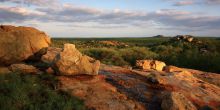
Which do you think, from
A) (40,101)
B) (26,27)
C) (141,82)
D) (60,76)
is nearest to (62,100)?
(40,101)

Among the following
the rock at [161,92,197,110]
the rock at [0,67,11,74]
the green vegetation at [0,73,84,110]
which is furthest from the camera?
the rock at [0,67,11,74]

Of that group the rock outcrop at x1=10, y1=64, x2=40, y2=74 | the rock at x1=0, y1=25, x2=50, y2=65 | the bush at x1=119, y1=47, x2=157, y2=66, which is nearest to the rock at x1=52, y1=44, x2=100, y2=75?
the rock outcrop at x1=10, y1=64, x2=40, y2=74

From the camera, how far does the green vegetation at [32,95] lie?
30.2 ft

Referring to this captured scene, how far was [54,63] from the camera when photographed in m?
11.6

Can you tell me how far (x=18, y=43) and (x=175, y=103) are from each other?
21.6 ft

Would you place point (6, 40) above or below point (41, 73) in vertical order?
above

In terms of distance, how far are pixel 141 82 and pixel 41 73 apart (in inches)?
134

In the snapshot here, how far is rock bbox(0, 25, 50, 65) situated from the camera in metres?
12.9

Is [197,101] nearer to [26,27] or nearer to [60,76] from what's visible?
[60,76]

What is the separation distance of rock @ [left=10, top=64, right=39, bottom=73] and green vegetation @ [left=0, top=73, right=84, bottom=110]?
55 cm

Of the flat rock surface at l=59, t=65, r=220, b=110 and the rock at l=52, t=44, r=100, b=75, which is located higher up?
the rock at l=52, t=44, r=100, b=75

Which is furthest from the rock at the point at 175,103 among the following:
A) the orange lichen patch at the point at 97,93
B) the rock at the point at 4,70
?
the rock at the point at 4,70

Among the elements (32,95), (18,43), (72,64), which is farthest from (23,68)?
(32,95)

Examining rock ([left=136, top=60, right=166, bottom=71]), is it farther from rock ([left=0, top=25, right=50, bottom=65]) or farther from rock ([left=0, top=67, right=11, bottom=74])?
rock ([left=0, top=67, right=11, bottom=74])
